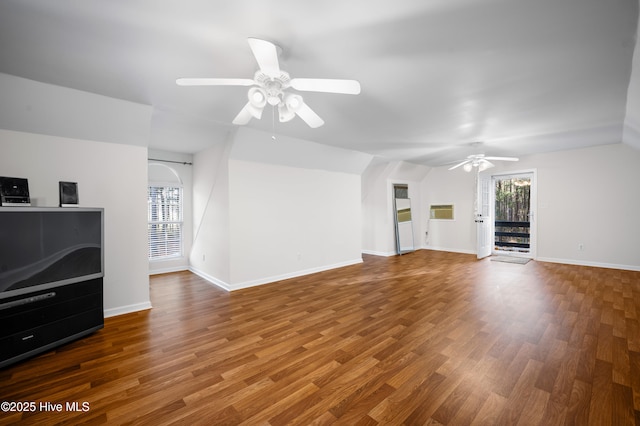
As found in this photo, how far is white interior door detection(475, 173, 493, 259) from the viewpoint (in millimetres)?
6277

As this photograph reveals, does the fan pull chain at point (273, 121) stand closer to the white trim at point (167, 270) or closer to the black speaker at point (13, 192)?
the black speaker at point (13, 192)

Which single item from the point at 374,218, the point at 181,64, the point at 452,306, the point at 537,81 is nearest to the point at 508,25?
the point at 537,81

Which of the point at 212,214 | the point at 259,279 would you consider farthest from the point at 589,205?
the point at 212,214

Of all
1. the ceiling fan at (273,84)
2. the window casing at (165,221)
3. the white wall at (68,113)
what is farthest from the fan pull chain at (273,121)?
the window casing at (165,221)

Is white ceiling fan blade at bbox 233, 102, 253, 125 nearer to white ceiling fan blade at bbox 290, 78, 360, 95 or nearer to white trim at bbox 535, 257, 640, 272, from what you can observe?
white ceiling fan blade at bbox 290, 78, 360, 95

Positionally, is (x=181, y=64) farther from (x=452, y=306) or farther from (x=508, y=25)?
(x=452, y=306)

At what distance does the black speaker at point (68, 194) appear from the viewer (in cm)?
262

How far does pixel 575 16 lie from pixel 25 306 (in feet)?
15.3

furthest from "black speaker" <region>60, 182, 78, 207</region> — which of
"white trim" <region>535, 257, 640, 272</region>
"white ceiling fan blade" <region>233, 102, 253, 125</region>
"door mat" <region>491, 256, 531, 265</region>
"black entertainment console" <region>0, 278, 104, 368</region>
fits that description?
"white trim" <region>535, 257, 640, 272</region>

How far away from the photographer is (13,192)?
2293 mm

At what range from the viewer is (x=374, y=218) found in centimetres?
729

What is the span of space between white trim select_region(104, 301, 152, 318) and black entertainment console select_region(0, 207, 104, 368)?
1.59 ft

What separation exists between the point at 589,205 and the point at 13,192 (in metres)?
8.92

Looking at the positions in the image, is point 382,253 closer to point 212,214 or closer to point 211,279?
point 211,279
